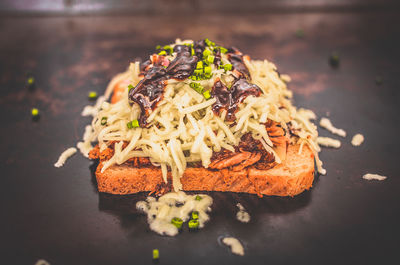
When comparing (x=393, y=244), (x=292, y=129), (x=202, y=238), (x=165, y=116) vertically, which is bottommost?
(x=393, y=244)

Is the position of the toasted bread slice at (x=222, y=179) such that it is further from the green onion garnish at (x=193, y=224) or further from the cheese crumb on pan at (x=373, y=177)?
the cheese crumb on pan at (x=373, y=177)

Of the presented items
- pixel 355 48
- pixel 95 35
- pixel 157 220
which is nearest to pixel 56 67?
pixel 95 35

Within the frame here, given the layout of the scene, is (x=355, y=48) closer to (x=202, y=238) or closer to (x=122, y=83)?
(x=122, y=83)

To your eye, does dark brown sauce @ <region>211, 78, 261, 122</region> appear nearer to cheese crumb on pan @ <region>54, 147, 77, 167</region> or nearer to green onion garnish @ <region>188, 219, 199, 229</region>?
green onion garnish @ <region>188, 219, 199, 229</region>

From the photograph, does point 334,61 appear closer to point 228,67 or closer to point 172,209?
point 228,67

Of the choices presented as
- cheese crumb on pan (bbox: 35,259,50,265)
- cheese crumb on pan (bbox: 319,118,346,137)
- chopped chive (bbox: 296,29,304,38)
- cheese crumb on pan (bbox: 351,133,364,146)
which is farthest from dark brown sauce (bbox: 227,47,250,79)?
chopped chive (bbox: 296,29,304,38)

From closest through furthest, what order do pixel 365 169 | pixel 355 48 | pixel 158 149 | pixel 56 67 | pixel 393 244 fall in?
pixel 393 244, pixel 158 149, pixel 365 169, pixel 56 67, pixel 355 48

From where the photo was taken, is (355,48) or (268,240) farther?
(355,48)
